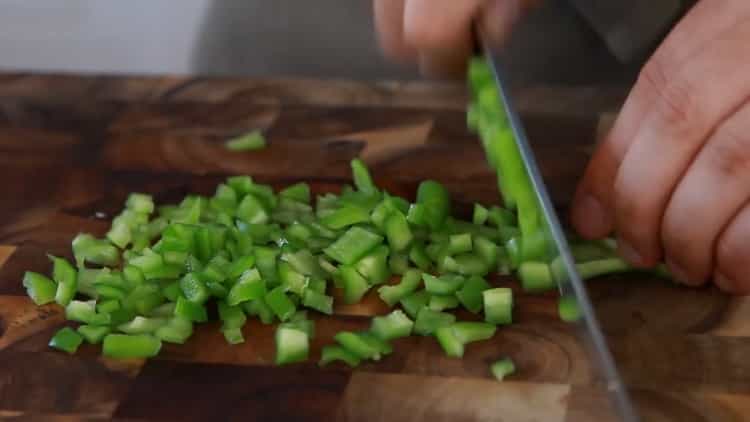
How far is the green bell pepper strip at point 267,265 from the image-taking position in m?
1.13

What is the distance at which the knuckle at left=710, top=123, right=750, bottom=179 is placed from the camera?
1.05 metres

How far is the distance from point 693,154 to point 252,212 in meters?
0.47

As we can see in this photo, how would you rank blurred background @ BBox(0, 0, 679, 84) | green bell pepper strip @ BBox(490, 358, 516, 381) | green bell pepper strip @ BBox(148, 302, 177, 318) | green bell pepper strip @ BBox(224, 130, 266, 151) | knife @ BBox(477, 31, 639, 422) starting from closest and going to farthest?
knife @ BBox(477, 31, 639, 422) < green bell pepper strip @ BBox(490, 358, 516, 381) < green bell pepper strip @ BBox(148, 302, 177, 318) < green bell pepper strip @ BBox(224, 130, 266, 151) < blurred background @ BBox(0, 0, 679, 84)

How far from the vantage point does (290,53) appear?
1824mm

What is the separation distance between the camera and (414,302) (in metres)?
1.11

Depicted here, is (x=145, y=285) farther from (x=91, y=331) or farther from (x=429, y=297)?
(x=429, y=297)

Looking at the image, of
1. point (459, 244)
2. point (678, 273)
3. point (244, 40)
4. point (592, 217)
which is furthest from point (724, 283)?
point (244, 40)

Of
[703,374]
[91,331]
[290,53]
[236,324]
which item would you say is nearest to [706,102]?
[703,374]

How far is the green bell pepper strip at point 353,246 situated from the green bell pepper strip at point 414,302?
0.07 metres

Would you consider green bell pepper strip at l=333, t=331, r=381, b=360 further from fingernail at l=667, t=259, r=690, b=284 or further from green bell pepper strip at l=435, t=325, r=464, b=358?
fingernail at l=667, t=259, r=690, b=284

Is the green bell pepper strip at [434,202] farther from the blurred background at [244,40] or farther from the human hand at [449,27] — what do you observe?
the blurred background at [244,40]

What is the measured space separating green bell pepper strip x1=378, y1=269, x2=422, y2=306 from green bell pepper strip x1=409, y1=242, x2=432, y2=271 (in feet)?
0.08

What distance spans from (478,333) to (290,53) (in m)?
0.87

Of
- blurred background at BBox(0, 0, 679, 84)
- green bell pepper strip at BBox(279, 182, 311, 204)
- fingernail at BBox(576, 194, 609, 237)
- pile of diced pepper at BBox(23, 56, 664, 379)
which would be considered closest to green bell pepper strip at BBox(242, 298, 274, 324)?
pile of diced pepper at BBox(23, 56, 664, 379)
